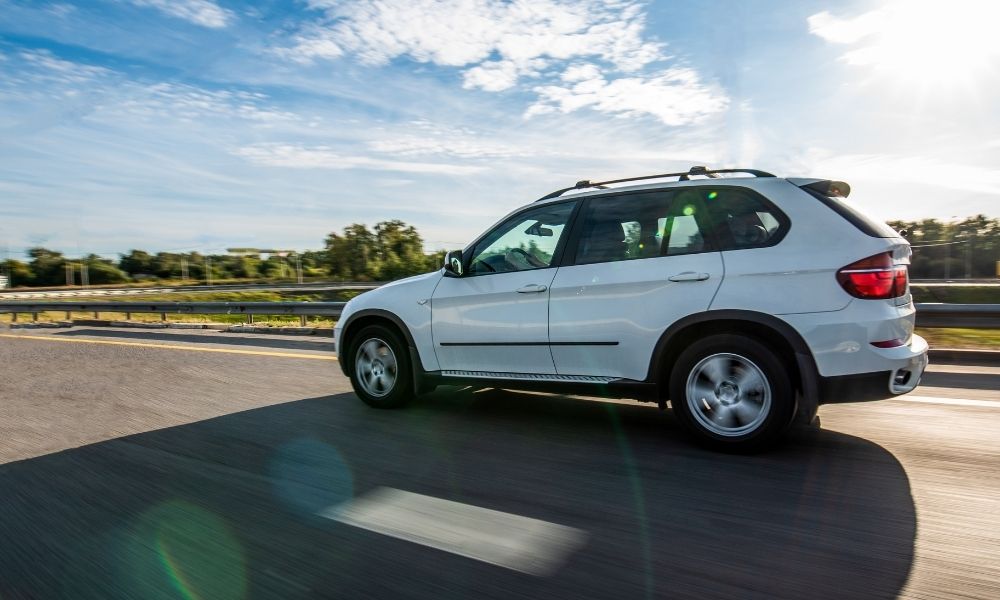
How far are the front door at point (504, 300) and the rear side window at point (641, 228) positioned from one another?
25 cm

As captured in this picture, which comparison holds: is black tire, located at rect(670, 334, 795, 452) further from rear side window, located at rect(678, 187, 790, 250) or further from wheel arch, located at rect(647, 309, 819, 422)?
rear side window, located at rect(678, 187, 790, 250)

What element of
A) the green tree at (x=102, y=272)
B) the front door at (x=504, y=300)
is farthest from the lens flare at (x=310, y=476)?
the green tree at (x=102, y=272)

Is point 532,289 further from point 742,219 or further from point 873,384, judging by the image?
point 873,384

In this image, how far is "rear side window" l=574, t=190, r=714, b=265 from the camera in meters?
4.36

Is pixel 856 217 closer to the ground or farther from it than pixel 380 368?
farther from it

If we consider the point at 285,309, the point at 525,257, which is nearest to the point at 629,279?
the point at 525,257

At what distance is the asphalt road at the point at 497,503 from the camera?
8.73ft

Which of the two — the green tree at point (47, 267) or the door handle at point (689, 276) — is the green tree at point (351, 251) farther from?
the door handle at point (689, 276)

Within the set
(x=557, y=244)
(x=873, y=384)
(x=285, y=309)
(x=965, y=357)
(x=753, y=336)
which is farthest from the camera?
(x=285, y=309)

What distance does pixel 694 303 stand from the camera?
4.21m

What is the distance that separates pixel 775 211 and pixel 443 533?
2703 mm

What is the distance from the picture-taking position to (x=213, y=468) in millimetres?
4285

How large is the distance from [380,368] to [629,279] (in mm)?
2498

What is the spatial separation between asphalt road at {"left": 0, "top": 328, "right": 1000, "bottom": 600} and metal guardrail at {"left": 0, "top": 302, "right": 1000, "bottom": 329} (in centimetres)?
204
